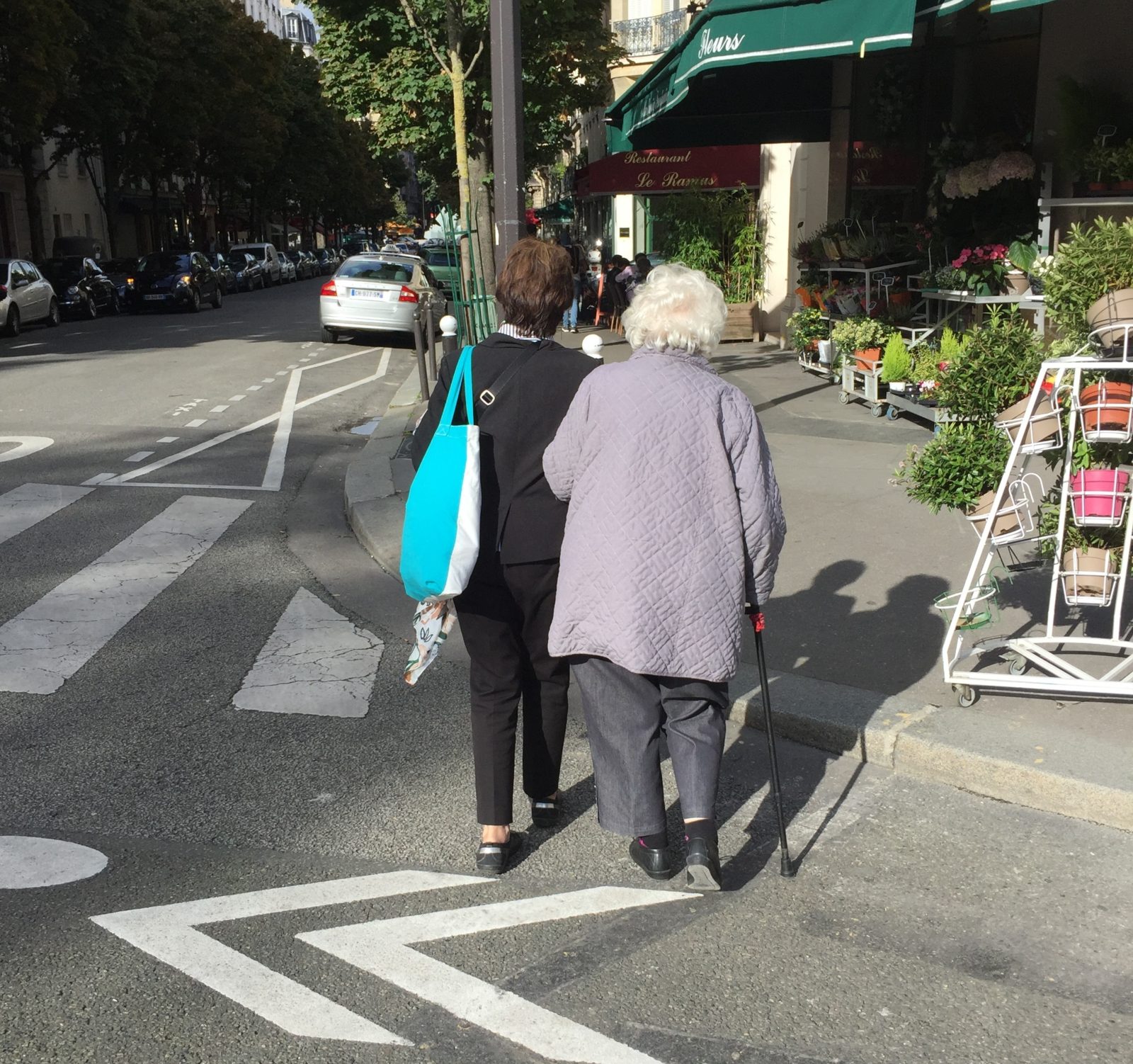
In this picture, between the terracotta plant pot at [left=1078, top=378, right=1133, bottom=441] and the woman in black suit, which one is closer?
the woman in black suit

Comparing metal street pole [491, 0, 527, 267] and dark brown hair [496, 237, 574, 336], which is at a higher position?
metal street pole [491, 0, 527, 267]

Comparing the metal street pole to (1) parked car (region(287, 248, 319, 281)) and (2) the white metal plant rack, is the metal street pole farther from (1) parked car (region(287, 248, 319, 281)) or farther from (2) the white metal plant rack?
(1) parked car (region(287, 248, 319, 281))

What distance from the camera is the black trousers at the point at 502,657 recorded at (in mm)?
3646

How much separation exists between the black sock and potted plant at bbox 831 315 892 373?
859 centimetres

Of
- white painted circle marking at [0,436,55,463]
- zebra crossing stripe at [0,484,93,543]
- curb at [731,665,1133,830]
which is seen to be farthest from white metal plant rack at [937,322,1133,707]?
white painted circle marking at [0,436,55,463]

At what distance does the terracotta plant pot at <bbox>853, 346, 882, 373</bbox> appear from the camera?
1142 centimetres

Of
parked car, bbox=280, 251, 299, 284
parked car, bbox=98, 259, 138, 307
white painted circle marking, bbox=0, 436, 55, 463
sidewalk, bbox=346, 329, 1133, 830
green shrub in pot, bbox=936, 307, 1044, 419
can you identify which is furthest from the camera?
parked car, bbox=280, 251, 299, 284

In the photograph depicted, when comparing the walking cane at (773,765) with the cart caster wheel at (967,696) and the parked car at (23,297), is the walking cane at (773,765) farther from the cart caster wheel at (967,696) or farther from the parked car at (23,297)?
the parked car at (23,297)

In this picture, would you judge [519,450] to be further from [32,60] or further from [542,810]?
[32,60]

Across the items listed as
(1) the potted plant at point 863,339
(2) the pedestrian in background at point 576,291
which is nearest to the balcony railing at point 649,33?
(2) the pedestrian in background at point 576,291

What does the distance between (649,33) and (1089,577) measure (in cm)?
2943

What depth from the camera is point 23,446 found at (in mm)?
10727

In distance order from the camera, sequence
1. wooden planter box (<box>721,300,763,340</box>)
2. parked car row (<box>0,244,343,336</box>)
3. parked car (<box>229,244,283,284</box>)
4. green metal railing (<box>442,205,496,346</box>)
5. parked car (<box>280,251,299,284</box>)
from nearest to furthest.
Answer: green metal railing (<box>442,205,496,346</box>) → wooden planter box (<box>721,300,763,340</box>) → parked car row (<box>0,244,343,336</box>) → parked car (<box>229,244,283,284</box>) → parked car (<box>280,251,299,284</box>)

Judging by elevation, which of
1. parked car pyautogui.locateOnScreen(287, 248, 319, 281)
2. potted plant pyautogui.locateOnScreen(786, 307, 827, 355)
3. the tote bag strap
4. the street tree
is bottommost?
parked car pyautogui.locateOnScreen(287, 248, 319, 281)
